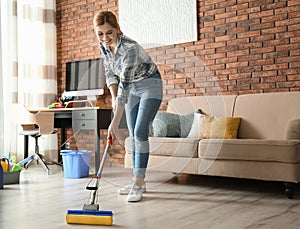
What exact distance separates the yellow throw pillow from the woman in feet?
2.86

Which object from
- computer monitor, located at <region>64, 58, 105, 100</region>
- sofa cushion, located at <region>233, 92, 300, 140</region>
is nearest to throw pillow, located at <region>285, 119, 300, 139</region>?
sofa cushion, located at <region>233, 92, 300, 140</region>

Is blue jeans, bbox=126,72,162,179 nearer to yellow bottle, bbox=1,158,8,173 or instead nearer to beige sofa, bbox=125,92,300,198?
beige sofa, bbox=125,92,300,198

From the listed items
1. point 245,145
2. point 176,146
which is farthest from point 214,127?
point 245,145

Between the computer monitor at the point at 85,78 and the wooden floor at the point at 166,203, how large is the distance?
130 centimetres

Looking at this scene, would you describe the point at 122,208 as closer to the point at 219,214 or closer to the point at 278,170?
the point at 219,214

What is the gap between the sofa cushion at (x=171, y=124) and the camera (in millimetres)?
3074

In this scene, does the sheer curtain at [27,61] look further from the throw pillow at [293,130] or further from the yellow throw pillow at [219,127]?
the throw pillow at [293,130]

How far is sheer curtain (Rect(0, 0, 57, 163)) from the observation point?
5.10 meters

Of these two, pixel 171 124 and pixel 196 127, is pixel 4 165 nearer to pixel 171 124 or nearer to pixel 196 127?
pixel 171 124

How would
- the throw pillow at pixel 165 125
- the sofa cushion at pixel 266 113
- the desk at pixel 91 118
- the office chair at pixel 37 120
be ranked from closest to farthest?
the throw pillow at pixel 165 125 < the sofa cushion at pixel 266 113 < the desk at pixel 91 118 < the office chair at pixel 37 120

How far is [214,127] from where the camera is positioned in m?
3.62

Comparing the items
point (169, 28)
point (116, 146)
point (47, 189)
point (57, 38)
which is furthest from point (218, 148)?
point (57, 38)

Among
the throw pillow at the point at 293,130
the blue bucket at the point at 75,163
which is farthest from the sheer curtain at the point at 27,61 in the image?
the throw pillow at the point at 293,130

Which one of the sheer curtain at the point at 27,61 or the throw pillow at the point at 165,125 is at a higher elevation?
the sheer curtain at the point at 27,61
